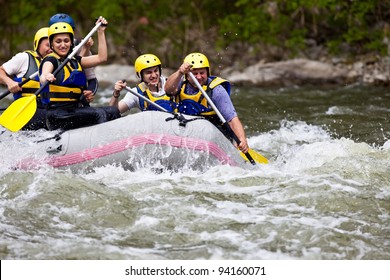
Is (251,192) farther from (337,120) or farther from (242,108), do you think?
(242,108)

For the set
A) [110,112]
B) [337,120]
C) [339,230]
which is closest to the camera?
[339,230]

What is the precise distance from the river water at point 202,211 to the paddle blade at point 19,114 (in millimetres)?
191

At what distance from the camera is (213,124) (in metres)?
7.09

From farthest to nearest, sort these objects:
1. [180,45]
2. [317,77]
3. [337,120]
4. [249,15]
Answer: [180,45]
[249,15]
[317,77]
[337,120]

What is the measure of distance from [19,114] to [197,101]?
1.75m

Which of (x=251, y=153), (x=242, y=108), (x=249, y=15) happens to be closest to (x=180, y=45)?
(x=249, y=15)

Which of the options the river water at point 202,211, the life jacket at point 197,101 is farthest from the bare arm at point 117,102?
the river water at point 202,211

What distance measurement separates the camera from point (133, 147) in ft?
21.3

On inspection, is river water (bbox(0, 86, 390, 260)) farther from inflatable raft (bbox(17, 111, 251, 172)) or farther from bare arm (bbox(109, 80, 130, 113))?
bare arm (bbox(109, 80, 130, 113))

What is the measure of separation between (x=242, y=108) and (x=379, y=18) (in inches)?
197

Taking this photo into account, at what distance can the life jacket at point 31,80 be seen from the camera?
712 centimetres

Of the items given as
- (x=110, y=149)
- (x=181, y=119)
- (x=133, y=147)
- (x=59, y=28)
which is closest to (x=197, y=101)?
(x=181, y=119)

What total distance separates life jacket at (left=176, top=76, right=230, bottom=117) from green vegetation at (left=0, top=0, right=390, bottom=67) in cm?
814

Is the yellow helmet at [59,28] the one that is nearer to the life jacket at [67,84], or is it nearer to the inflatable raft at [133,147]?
the life jacket at [67,84]
